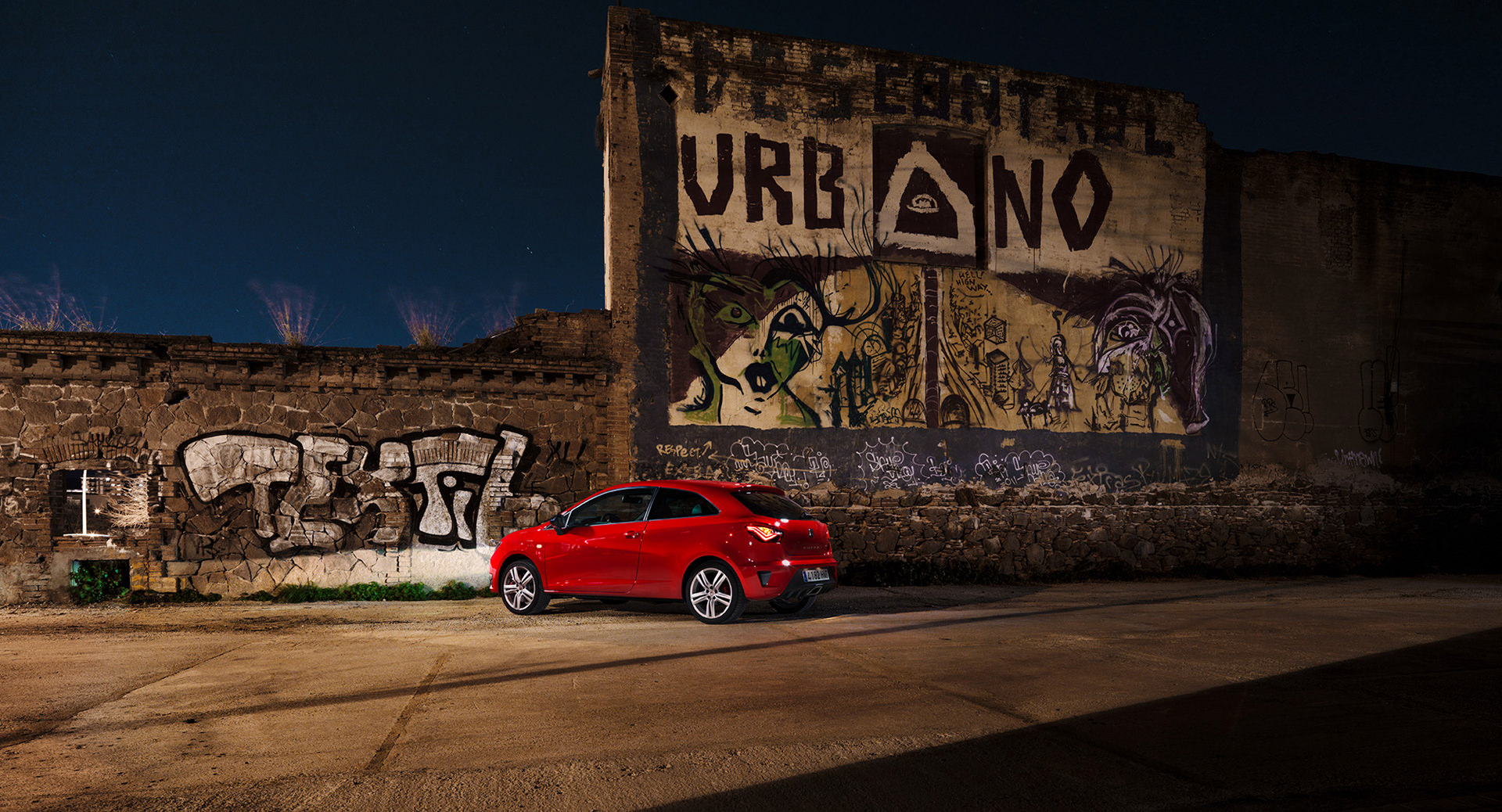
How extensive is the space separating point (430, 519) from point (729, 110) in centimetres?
803

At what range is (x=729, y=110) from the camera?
13797 mm

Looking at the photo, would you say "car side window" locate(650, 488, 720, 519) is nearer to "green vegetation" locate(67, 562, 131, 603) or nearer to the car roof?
Result: the car roof

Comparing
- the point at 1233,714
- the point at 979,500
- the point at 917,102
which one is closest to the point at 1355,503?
the point at 979,500

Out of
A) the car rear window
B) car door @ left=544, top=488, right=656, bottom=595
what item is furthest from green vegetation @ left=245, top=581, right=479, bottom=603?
the car rear window

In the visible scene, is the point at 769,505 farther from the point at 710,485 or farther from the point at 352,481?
the point at 352,481

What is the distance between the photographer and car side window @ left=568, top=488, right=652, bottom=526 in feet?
31.3

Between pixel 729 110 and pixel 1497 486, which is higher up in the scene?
pixel 729 110

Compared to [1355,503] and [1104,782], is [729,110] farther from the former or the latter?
[1355,503]

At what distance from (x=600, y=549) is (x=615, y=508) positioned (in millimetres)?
737

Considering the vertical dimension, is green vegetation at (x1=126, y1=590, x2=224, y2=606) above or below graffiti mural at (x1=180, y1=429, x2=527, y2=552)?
below

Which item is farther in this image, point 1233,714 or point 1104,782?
point 1233,714

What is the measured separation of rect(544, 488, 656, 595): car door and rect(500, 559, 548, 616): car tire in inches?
6.6

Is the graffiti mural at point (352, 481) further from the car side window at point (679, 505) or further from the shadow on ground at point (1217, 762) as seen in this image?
the shadow on ground at point (1217, 762)

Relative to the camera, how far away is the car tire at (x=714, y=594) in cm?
875
